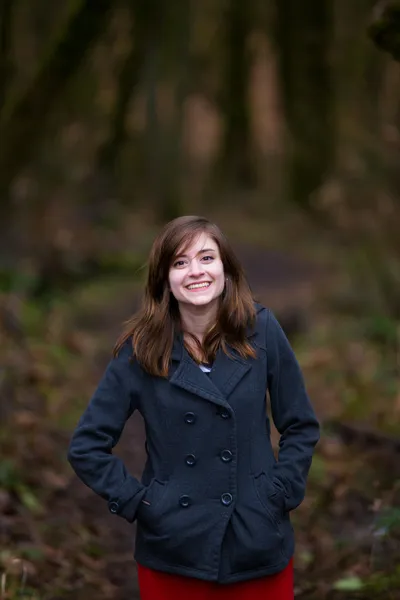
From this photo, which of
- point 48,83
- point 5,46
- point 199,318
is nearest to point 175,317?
point 199,318

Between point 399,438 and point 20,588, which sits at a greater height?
point 399,438

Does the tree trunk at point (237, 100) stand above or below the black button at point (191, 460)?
above

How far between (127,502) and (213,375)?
1.61ft

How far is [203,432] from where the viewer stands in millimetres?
3094

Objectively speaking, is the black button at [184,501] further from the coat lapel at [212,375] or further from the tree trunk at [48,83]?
the tree trunk at [48,83]

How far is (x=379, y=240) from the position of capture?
365 inches

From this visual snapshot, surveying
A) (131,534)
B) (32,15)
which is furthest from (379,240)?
(32,15)

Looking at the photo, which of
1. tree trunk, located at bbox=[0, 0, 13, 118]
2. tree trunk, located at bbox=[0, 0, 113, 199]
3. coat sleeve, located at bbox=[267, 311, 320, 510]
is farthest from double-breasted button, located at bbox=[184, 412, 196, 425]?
tree trunk, located at bbox=[0, 0, 13, 118]

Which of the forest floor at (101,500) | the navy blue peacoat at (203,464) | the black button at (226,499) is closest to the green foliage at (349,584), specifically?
the forest floor at (101,500)

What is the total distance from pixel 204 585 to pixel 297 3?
50.6 ft

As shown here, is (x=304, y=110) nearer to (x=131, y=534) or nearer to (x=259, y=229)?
(x=259, y=229)

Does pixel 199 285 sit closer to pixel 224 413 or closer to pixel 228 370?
pixel 228 370

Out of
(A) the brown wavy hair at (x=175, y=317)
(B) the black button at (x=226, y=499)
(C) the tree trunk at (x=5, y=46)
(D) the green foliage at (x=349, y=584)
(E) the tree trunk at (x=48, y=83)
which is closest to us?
(B) the black button at (x=226, y=499)

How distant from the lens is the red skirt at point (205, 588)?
3.12 meters
